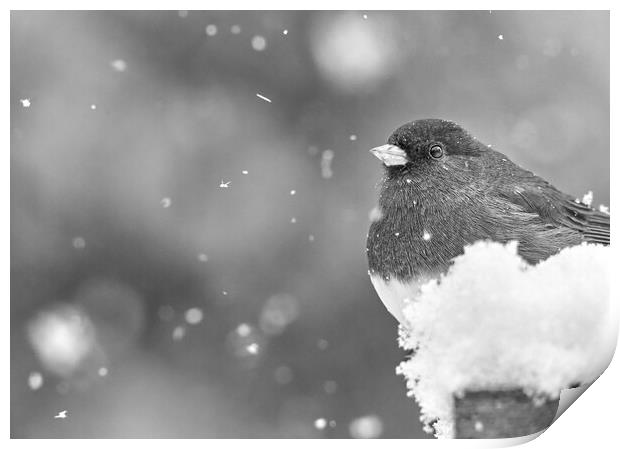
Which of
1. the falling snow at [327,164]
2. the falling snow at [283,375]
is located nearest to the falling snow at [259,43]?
the falling snow at [327,164]

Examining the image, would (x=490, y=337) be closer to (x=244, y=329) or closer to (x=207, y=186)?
(x=244, y=329)

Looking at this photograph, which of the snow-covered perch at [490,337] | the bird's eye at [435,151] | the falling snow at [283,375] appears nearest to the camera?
the snow-covered perch at [490,337]

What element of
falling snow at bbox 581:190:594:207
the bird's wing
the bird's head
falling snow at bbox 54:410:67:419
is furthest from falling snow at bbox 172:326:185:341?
falling snow at bbox 581:190:594:207

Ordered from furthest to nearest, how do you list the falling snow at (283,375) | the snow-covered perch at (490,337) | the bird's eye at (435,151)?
the falling snow at (283,375)
the bird's eye at (435,151)
the snow-covered perch at (490,337)

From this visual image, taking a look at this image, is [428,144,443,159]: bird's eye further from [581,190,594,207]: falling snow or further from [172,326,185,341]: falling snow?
[172,326,185,341]: falling snow

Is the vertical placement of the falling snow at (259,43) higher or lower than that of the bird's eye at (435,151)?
higher

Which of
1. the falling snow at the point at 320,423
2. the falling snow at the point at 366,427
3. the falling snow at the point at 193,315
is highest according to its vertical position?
the falling snow at the point at 193,315

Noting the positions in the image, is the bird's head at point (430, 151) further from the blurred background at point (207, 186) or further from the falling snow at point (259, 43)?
the falling snow at point (259, 43)
